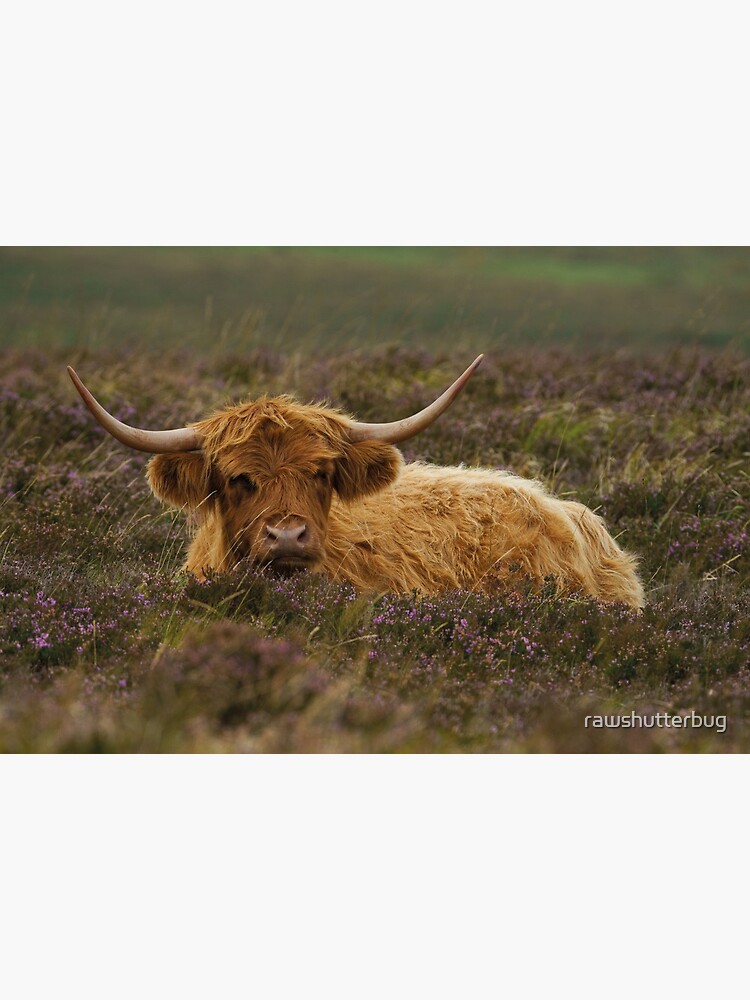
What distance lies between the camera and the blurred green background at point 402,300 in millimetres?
10805

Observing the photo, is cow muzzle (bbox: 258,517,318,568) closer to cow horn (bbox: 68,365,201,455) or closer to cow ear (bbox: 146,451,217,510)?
cow ear (bbox: 146,451,217,510)

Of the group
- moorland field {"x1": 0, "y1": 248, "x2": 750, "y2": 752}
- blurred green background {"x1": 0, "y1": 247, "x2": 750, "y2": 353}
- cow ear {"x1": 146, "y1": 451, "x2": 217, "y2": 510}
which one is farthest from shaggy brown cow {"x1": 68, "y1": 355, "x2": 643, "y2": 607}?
blurred green background {"x1": 0, "y1": 247, "x2": 750, "y2": 353}

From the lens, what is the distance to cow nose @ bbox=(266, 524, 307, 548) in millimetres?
5457

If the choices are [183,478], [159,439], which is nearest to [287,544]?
[183,478]

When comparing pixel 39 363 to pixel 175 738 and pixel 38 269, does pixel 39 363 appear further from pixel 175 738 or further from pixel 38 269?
pixel 175 738

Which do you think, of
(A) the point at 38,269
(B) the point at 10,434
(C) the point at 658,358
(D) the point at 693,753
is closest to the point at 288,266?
(A) the point at 38,269

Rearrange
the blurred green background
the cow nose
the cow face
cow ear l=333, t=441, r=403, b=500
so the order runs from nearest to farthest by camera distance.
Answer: the cow nose < the cow face < cow ear l=333, t=441, r=403, b=500 < the blurred green background

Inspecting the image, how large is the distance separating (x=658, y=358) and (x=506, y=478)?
430 cm

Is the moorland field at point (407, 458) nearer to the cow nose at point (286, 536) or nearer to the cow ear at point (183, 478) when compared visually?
the cow nose at point (286, 536)

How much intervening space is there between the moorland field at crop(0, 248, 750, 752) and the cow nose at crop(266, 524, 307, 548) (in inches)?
6.9

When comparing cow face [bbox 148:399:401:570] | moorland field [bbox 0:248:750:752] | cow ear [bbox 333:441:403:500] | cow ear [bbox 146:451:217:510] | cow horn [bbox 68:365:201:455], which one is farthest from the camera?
cow ear [bbox 333:441:403:500]

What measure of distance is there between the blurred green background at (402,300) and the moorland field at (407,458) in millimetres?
36

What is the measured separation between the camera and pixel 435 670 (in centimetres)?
467

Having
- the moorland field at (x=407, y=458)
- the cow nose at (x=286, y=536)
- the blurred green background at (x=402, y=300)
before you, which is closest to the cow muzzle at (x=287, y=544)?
the cow nose at (x=286, y=536)
